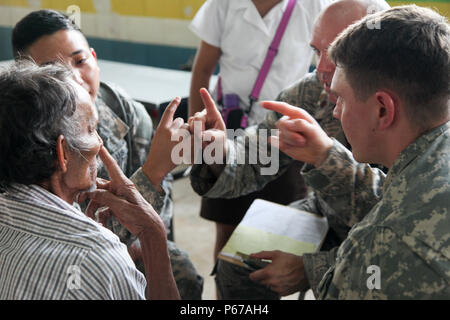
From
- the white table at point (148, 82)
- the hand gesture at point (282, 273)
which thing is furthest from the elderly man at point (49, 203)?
the white table at point (148, 82)

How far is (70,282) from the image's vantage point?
93 cm

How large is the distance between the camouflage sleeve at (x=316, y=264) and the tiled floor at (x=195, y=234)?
114 centimetres

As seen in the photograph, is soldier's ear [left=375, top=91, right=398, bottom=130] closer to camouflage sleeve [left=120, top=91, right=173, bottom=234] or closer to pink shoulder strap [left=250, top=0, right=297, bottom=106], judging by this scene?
camouflage sleeve [left=120, top=91, right=173, bottom=234]

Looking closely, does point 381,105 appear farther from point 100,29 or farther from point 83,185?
point 100,29

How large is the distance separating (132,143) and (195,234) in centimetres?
145

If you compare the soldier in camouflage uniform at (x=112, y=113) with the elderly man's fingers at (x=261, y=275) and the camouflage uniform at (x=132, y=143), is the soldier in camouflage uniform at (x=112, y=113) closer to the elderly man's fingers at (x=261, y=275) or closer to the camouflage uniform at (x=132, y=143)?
the camouflage uniform at (x=132, y=143)

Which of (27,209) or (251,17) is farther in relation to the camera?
(251,17)

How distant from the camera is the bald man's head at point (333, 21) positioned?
1.59 metres

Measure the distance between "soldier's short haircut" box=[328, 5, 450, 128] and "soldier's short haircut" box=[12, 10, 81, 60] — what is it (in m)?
1.00

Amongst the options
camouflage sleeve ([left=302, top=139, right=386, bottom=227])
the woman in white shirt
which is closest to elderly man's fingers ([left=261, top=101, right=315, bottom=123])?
camouflage sleeve ([left=302, top=139, right=386, bottom=227])

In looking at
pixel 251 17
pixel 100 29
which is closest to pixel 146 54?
pixel 100 29

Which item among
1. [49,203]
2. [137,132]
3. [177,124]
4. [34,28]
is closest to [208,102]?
[177,124]

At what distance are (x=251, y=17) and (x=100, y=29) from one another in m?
3.48
